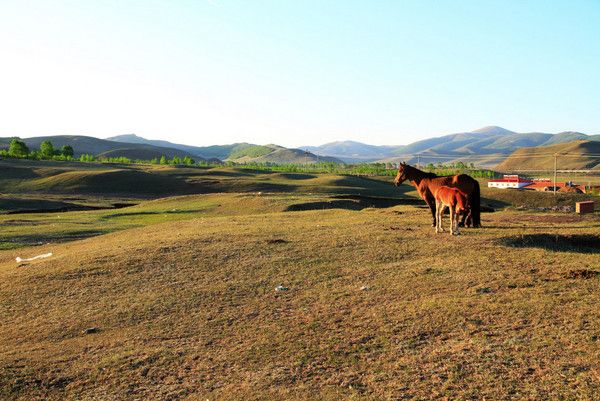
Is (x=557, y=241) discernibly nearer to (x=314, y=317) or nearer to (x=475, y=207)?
(x=475, y=207)

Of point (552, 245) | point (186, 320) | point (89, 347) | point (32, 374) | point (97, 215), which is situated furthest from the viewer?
point (97, 215)

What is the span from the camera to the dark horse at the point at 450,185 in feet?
72.4

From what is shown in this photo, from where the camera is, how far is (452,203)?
20391mm

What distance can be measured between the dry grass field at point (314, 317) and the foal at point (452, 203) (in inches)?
25.9

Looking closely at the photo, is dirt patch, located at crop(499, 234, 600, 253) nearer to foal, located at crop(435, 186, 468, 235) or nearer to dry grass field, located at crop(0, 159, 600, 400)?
dry grass field, located at crop(0, 159, 600, 400)

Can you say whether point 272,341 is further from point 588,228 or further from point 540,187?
point 540,187

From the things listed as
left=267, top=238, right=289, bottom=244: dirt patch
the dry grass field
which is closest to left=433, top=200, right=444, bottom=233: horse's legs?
the dry grass field

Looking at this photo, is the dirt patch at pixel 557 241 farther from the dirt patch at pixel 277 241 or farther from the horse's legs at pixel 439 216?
the dirt patch at pixel 277 241

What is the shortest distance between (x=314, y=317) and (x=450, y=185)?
39.3 ft

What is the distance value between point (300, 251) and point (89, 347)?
8.33 m

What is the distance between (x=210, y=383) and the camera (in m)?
9.81

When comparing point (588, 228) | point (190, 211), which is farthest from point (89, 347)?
point (190, 211)

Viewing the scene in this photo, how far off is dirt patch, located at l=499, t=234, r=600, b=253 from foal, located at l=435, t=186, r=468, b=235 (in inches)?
80.5

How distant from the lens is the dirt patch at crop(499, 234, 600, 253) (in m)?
17.7
